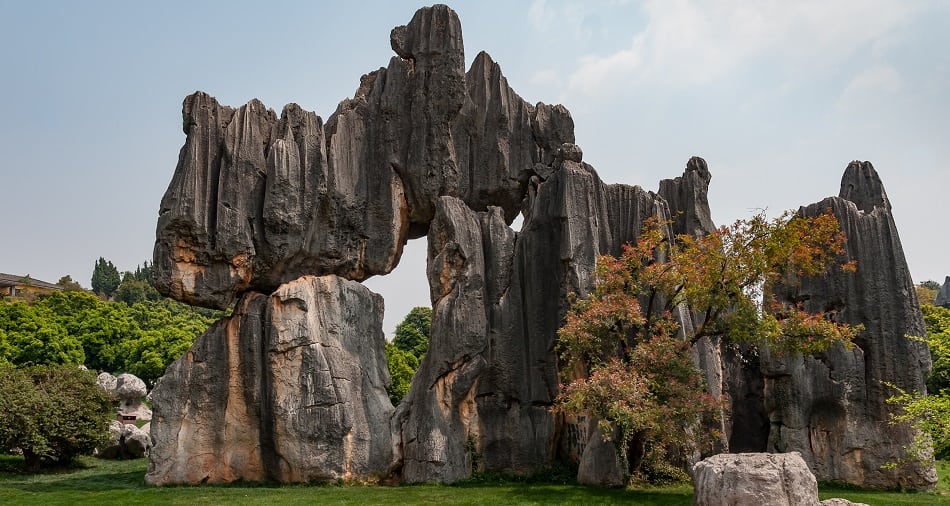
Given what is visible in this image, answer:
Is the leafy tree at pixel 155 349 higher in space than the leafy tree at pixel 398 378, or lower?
higher

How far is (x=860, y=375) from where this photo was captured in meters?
23.8

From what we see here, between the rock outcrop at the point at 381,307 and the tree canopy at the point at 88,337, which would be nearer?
the rock outcrop at the point at 381,307

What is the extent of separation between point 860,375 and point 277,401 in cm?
1794

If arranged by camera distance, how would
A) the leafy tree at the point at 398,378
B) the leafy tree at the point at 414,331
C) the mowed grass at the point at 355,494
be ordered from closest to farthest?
the mowed grass at the point at 355,494, the leafy tree at the point at 398,378, the leafy tree at the point at 414,331

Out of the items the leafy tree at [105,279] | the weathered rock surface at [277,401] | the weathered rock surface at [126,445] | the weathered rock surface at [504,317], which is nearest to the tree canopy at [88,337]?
the weathered rock surface at [126,445]

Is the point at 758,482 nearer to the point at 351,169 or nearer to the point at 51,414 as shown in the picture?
the point at 351,169

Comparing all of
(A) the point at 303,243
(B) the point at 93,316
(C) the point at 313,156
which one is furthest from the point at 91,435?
(B) the point at 93,316

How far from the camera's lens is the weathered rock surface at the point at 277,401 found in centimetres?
2317

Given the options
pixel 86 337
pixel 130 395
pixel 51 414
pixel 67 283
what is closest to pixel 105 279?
pixel 67 283

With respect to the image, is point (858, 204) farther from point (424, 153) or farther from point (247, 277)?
point (247, 277)

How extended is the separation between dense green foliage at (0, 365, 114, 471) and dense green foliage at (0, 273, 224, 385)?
1014 inches

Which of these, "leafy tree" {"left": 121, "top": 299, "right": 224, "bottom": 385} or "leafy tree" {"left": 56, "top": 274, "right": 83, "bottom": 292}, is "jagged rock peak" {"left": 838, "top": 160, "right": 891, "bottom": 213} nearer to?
"leafy tree" {"left": 121, "top": 299, "right": 224, "bottom": 385}

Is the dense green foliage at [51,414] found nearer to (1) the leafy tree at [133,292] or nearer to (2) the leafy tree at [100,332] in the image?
(2) the leafy tree at [100,332]

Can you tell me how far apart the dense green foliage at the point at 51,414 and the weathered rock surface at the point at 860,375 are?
77.6 ft
